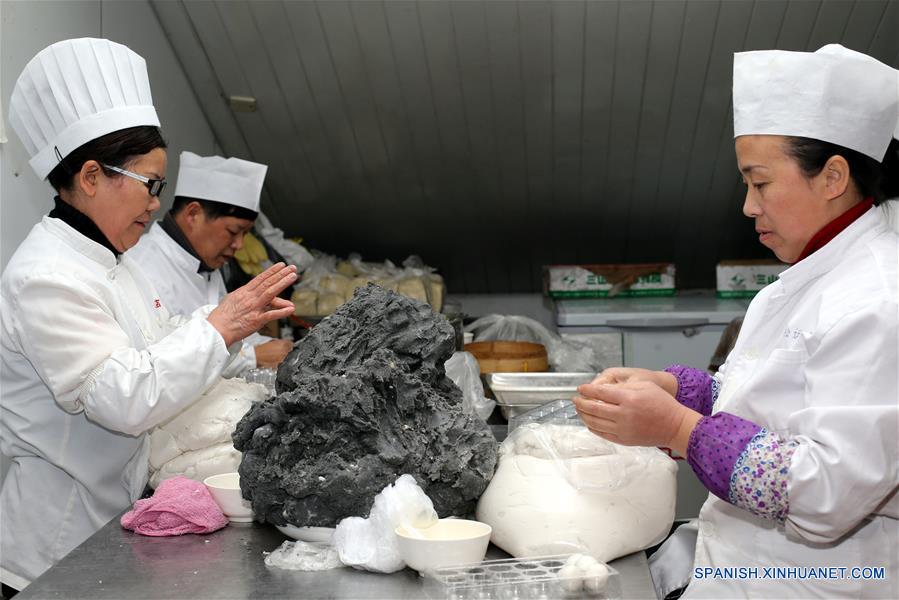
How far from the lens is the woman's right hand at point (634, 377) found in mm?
1519

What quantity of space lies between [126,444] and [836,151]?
1555 millimetres

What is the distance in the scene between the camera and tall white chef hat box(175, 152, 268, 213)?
303 cm

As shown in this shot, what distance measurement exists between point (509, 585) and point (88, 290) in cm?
106

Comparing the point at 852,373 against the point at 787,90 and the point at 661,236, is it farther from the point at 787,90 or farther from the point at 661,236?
the point at 661,236

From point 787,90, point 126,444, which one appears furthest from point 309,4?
point 787,90

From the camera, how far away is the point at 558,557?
4.21 ft

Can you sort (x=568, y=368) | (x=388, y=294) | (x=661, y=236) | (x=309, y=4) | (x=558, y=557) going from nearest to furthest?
(x=558, y=557) < (x=388, y=294) < (x=568, y=368) < (x=309, y=4) < (x=661, y=236)

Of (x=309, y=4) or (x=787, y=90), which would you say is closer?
(x=787, y=90)

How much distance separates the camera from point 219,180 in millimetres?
3033

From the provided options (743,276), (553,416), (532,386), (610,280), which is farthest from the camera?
(610,280)

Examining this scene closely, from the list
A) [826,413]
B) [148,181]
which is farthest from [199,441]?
[826,413]

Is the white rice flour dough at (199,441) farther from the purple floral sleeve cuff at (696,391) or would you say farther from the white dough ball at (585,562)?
the purple floral sleeve cuff at (696,391)

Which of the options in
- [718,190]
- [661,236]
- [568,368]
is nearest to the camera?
[568,368]

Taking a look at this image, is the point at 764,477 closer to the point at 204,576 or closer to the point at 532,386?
the point at 204,576
